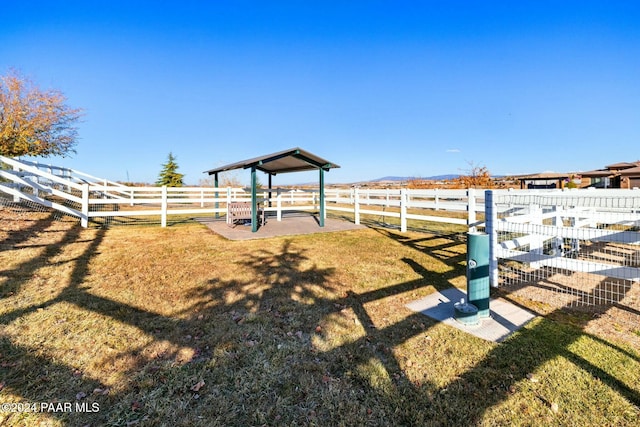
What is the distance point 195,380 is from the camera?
2.47m

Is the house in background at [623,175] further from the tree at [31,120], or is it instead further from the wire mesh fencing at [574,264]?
the tree at [31,120]

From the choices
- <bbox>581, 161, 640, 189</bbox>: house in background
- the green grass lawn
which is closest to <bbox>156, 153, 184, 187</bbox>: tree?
the green grass lawn

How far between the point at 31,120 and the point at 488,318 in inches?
861

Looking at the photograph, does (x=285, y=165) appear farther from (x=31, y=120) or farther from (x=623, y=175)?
(x=623, y=175)

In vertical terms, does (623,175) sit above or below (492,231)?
above

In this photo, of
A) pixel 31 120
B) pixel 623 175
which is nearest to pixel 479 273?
pixel 31 120

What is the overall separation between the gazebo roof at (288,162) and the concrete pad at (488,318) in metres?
6.40

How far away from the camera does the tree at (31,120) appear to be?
13.8 metres

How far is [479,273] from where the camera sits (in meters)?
3.44

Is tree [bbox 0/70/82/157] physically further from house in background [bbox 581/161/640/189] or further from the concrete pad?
house in background [bbox 581/161/640/189]

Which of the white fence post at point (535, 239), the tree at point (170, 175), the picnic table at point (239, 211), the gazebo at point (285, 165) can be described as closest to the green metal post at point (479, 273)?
the white fence post at point (535, 239)

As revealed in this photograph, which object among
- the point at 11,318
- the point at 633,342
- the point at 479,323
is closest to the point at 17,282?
the point at 11,318

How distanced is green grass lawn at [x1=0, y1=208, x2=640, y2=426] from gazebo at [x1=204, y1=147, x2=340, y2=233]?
437 centimetres

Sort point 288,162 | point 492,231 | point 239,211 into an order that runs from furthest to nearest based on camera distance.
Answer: point 288,162
point 239,211
point 492,231
